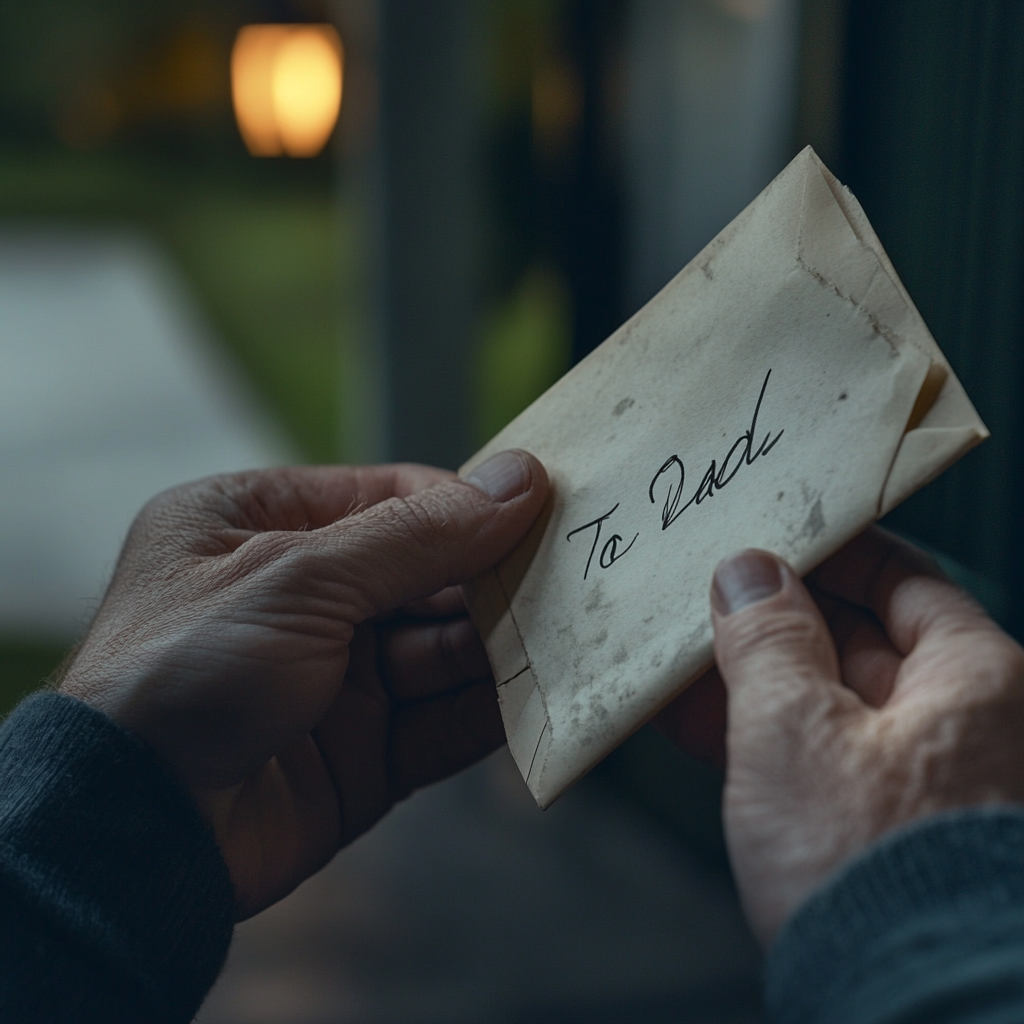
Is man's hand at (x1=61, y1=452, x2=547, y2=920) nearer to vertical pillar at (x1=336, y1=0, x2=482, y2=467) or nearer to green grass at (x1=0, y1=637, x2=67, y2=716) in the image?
vertical pillar at (x1=336, y1=0, x2=482, y2=467)

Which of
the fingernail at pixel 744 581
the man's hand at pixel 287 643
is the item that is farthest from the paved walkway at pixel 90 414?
the fingernail at pixel 744 581

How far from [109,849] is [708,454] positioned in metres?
0.46

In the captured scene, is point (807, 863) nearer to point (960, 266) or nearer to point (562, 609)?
point (562, 609)

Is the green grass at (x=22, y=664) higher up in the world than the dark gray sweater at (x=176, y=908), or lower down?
lower down

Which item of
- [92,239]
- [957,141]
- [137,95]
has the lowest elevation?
[92,239]

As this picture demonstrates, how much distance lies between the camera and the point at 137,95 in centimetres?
818

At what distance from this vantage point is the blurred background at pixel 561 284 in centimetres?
93

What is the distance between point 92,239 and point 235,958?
8.93m

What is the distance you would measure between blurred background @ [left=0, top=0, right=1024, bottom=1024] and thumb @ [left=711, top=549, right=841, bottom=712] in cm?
49

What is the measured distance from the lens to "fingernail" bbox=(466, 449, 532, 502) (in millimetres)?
666

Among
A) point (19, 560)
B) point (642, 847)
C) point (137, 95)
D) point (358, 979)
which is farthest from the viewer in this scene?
point (137, 95)

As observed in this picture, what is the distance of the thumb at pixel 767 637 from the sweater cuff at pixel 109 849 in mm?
385

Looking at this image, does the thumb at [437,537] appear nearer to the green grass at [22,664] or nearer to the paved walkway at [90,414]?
the paved walkway at [90,414]

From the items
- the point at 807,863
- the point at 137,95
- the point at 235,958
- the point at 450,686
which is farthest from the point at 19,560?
the point at 137,95
